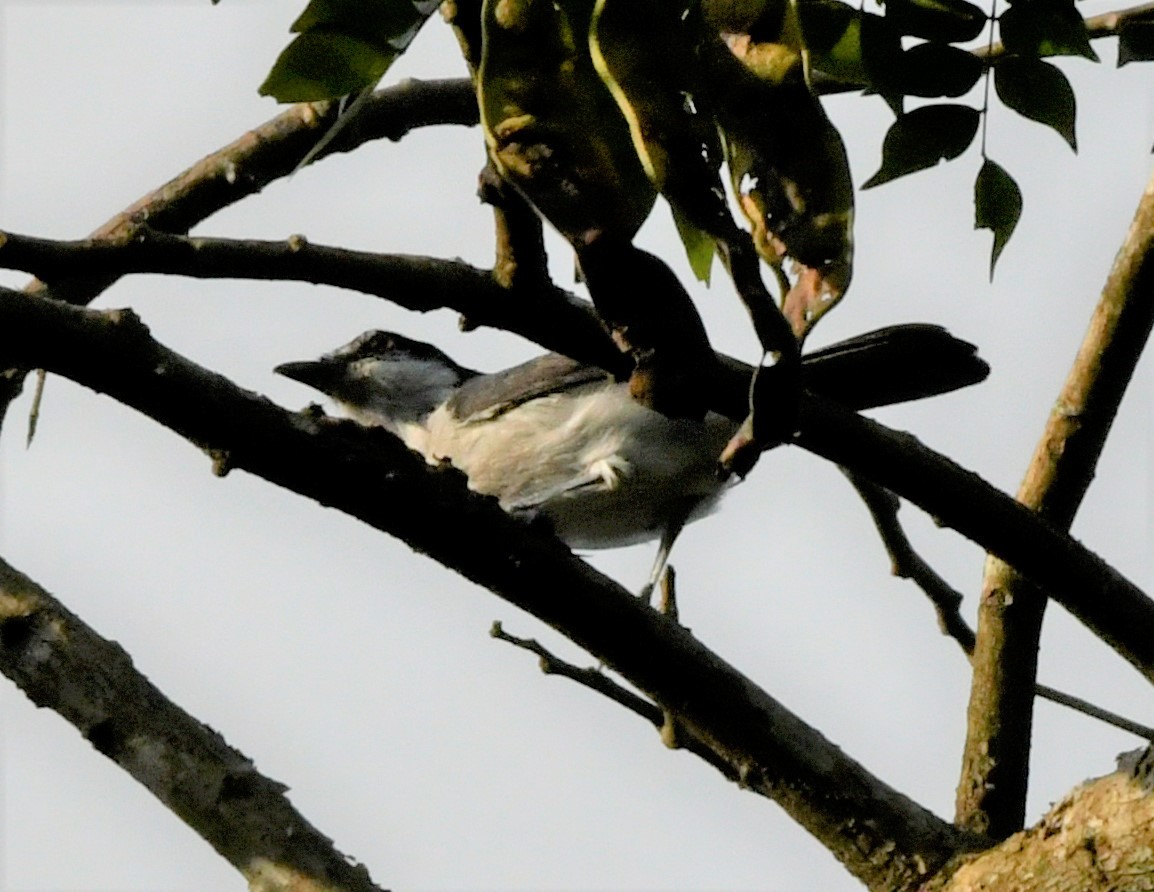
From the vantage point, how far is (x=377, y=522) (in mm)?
2244

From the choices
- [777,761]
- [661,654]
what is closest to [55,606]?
[661,654]

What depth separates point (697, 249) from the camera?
1.59 m

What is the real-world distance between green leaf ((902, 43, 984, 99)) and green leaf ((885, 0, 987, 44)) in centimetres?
2

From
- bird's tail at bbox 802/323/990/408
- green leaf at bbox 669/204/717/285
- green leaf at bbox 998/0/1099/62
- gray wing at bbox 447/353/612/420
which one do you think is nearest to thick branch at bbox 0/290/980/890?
green leaf at bbox 669/204/717/285

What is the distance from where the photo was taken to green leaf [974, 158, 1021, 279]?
222 centimetres

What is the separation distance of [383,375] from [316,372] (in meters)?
0.29

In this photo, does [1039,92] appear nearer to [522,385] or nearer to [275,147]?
[275,147]

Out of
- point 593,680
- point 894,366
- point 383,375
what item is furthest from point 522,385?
point 593,680

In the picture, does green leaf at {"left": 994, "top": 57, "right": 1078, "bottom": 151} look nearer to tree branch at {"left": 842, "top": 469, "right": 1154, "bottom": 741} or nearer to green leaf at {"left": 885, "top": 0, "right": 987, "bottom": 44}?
green leaf at {"left": 885, "top": 0, "right": 987, "bottom": 44}

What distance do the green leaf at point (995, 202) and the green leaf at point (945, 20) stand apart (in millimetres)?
233

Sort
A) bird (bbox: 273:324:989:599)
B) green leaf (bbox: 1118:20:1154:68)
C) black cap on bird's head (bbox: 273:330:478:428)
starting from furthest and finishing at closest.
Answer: black cap on bird's head (bbox: 273:330:478:428)
bird (bbox: 273:324:989:599)
green leaf (bbox: 1118:20:1154:68)

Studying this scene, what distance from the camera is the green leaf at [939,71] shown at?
6.64ft

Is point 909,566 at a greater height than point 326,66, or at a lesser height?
greater

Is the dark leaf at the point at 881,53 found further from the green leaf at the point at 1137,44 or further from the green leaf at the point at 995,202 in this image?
the green leaf at the point at 1137,44
